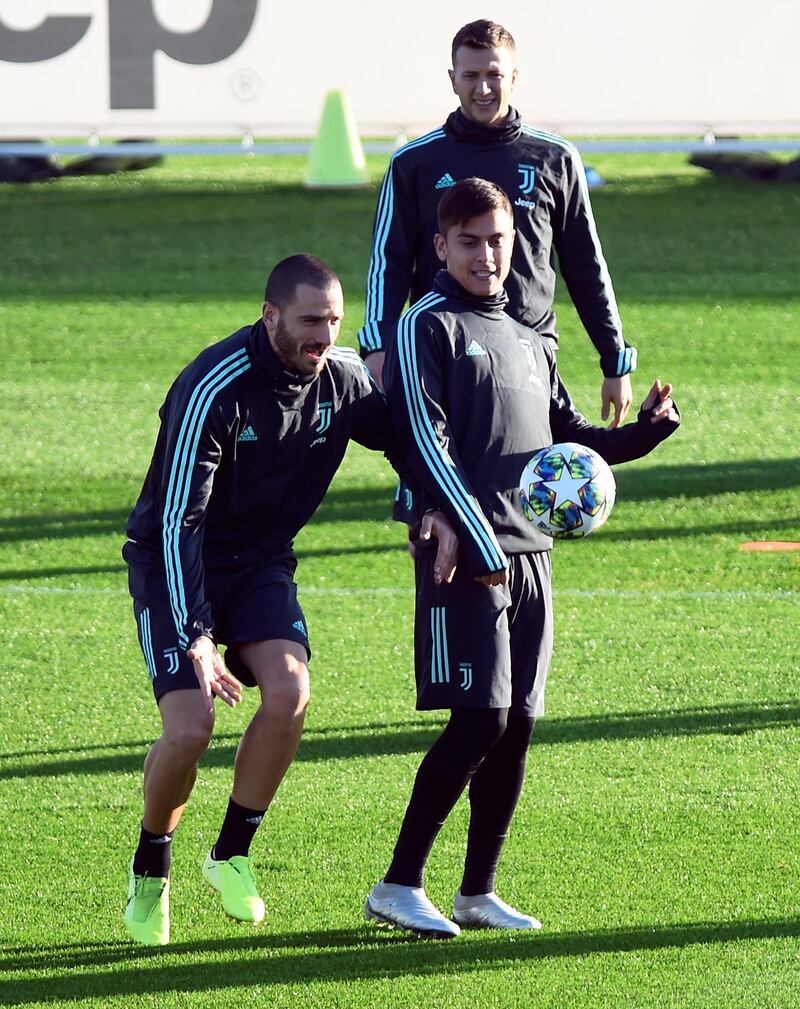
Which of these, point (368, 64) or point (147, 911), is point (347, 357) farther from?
point (368, 64)

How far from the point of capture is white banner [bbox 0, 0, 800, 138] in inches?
650

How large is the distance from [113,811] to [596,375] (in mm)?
7667

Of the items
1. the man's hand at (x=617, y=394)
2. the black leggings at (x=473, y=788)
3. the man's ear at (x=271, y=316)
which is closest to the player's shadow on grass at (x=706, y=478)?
the man's hand at (x=617, y=394)

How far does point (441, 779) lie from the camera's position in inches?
172

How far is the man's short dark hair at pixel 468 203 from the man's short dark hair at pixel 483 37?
1.00m

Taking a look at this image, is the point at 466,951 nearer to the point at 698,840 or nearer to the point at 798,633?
the point at 698,840

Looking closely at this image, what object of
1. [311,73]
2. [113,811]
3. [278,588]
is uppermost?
[311,73]

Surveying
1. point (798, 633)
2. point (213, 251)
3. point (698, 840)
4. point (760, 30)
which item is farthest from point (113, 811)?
point (760, 30)

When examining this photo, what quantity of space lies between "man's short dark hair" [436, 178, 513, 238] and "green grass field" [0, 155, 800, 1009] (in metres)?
1.83

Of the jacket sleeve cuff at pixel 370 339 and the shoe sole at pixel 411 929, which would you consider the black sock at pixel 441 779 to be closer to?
the shoe sole at pixel 411 929

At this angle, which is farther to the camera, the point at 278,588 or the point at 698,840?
the point at 698,840

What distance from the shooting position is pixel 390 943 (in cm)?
441

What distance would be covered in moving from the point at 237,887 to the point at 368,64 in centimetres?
1346

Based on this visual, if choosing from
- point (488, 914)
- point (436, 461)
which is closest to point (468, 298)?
point (436, 461)
